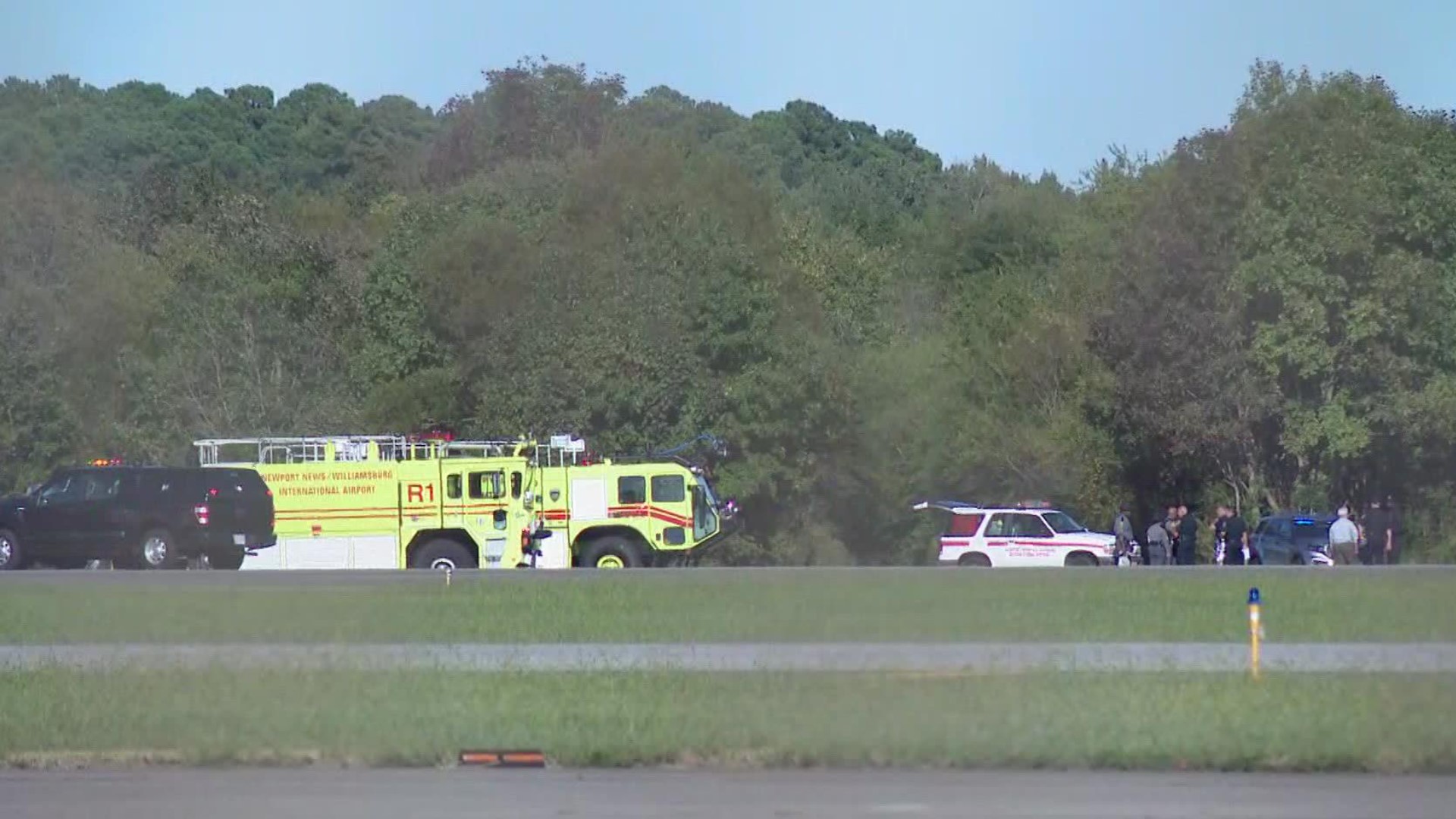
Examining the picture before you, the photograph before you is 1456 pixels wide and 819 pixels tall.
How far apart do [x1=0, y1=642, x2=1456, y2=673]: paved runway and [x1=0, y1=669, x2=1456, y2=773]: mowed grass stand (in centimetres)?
91

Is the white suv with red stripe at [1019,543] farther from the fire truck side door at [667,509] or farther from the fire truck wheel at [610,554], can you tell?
the fire truck wheel at [610,554]

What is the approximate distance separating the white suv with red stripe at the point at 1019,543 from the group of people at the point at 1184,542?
0.72 meters

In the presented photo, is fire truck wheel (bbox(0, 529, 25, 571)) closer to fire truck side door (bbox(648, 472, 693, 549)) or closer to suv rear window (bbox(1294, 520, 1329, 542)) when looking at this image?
fire truck side door (bbox(648, 472, 693, 549))

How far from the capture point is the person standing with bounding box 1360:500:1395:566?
38.4 meters

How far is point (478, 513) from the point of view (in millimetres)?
38656

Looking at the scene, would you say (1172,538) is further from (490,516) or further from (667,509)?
(490,516)

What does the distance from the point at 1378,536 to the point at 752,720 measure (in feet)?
91.7

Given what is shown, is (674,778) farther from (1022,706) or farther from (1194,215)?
(1194,215)

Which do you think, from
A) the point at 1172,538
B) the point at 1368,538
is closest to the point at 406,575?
the point at 1172,538

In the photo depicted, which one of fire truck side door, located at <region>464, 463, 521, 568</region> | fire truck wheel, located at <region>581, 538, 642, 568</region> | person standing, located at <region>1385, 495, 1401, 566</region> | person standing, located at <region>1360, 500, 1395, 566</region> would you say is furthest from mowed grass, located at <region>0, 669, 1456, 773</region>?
person standing, located at <region>1385, 495, 1401, 566</region>

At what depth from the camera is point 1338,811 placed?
10797 mm

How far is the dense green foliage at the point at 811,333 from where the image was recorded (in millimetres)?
46500

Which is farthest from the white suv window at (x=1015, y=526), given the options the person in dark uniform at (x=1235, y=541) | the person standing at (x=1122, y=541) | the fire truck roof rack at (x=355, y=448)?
the fire truck roof rack at (x=355, y=448)

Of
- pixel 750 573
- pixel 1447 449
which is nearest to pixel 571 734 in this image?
pixel 750 573
